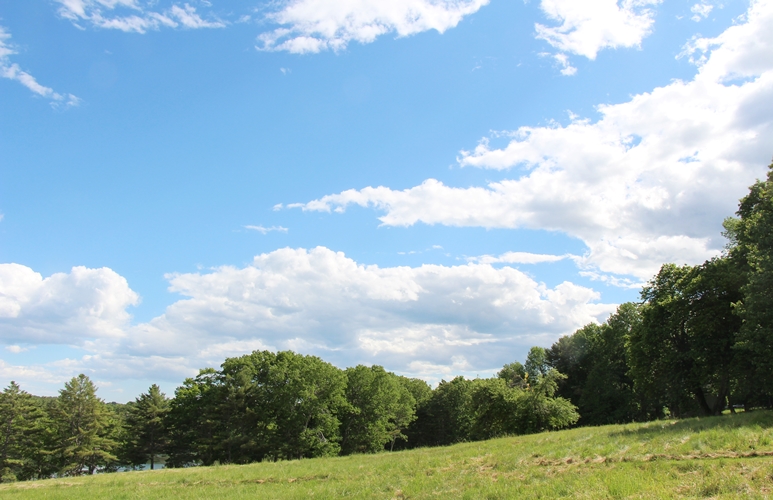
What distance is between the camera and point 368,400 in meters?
71.1

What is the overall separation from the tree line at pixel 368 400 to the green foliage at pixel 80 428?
0.15 m

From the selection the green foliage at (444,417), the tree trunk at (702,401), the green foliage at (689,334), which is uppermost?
the green foliage at (689,334)

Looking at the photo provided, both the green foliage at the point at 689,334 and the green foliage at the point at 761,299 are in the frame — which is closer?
the green foliage at the point at 761,299

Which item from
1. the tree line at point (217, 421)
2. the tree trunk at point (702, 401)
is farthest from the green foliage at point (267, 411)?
the tree trunk at point (702, 401)

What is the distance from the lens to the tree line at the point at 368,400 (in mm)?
33844

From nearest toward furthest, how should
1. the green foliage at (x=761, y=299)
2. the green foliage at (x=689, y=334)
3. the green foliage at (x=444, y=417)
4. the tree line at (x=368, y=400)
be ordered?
the green foliage at (x=761, y=299) < the green foliage at (x=689, y=334) < the tree line at (x=368, y=400) < the green foliage at (x=444, y=417)

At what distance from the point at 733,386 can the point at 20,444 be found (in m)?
83.3

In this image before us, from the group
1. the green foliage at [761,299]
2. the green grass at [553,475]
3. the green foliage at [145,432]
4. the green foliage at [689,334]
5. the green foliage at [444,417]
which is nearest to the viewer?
the green grass at [553,475]

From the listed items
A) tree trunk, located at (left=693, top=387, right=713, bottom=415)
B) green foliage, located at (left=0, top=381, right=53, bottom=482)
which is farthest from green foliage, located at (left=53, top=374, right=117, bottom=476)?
tree trunk, located at (left=693, top=387, right=713, bottom=415)

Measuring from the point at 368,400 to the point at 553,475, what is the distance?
59727 mm

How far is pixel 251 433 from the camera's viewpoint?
62.2 meters

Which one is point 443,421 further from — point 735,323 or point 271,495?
point 271,495

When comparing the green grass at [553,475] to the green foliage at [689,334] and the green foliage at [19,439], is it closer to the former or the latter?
the green foliage at [689,334]

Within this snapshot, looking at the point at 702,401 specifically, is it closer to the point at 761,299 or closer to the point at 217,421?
the point at 761,299
